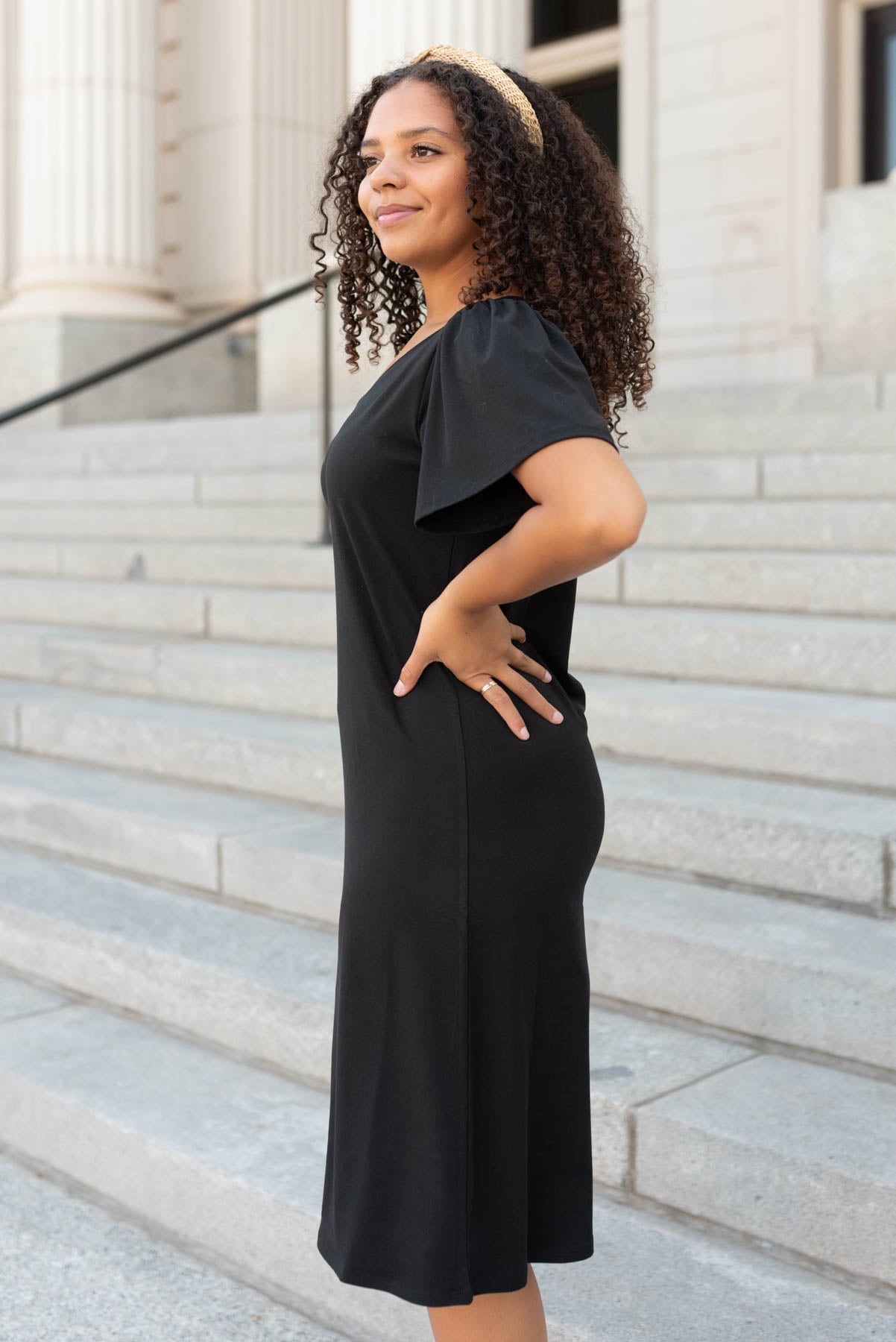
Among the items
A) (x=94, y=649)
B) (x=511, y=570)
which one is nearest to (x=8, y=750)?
(x=94, y=649)

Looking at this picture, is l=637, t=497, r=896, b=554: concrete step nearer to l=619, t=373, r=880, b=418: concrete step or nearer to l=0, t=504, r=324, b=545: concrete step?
l=619, t=373, r=880, b=418: concrete step

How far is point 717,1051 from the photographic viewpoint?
302cm

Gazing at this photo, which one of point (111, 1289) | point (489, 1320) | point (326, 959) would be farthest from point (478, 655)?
point (326, 959)

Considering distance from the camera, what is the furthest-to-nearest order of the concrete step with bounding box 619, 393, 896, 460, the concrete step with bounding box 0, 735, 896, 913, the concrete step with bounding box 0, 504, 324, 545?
the concrete step with bounding box 0, 504, 324, 545 → the concrete step with bounding box 619, 393, 896, 460 → the concrete step with bounding box 0, 735, 896, 913

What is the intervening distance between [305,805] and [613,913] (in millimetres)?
1493

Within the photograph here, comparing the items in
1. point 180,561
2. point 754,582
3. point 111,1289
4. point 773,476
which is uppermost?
point 773,476

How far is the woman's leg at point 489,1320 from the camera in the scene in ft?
5.90

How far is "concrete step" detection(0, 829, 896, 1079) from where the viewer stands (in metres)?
2.96

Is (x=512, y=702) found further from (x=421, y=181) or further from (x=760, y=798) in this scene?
(x=760, y=798)

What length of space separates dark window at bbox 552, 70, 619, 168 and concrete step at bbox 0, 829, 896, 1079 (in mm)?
10216

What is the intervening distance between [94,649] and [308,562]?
0.94 m

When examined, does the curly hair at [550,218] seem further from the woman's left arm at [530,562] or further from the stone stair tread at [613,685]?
the stone stair tread at [613,685]

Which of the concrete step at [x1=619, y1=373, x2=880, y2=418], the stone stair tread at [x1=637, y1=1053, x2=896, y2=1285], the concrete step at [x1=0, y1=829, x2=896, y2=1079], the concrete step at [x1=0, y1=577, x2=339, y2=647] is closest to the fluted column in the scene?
the concrete step at [x1=0, y1=577, x2=339, y2=647]

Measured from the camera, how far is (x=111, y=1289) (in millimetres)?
2795
